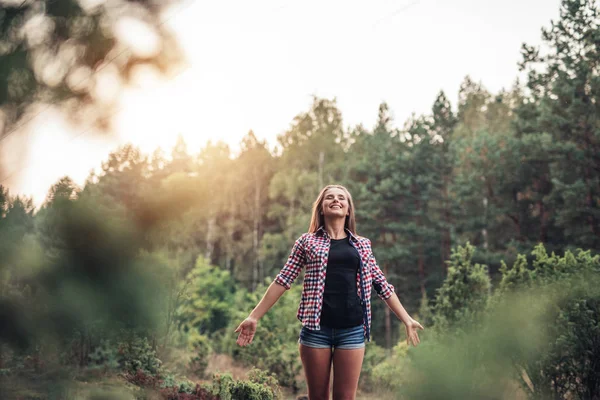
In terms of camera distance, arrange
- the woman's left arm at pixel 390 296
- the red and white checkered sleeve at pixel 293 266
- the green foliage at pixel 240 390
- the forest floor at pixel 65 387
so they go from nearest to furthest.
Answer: the forest floor at pixel 65 387 → the red and white checkered sleeve at pixel 293 266 → the woman's left arm at pixel 390 296 → the green foliage at pixel 240 390

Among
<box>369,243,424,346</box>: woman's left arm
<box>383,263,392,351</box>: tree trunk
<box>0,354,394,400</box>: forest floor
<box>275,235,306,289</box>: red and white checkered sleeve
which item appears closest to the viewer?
<box>0,354,394,400</box>: forest floor

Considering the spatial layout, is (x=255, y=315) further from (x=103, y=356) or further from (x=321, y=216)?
(x=103, y=356)

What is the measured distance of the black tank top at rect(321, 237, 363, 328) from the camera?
95.9 inches

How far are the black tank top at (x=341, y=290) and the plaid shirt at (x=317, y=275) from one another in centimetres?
3

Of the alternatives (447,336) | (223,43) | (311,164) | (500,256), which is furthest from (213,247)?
(223,43)

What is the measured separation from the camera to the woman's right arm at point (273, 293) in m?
2.48

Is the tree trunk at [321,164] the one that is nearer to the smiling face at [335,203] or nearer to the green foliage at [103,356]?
the green foliage at [103,356]

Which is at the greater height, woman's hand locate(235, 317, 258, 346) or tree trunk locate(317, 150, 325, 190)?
tree trunk locate(317, 150, 325, 190)

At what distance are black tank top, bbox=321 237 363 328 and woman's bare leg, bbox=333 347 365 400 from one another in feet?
0.40

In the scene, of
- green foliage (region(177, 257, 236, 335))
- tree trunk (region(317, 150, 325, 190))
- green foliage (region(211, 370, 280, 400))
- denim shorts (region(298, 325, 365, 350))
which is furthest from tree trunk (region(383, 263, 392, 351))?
denim shorts (region(298, 325, 365, 350))

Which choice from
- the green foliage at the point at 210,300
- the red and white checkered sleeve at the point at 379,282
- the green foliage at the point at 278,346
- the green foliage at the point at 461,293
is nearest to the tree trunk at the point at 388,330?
the green foliage at the point at 210,300

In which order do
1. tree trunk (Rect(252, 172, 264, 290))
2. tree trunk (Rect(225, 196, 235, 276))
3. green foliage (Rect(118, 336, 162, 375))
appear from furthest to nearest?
tree trunk (Rect(225, 196, 235, 276)), tree trunk (Rect(252, 172, 264, 290)), green foliage (Rect(118, 336, 162, 375))

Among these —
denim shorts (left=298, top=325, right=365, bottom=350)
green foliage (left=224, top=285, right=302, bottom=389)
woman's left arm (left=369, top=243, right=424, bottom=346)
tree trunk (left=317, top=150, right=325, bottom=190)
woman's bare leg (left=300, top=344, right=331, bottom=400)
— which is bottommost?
green foliage (left=224, top=285, right=302, bottom=389)

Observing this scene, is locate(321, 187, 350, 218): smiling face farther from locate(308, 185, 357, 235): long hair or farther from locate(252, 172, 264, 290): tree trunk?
locate(252, 172, 264, 290): tree trunk
